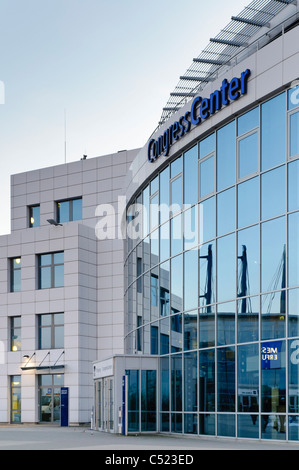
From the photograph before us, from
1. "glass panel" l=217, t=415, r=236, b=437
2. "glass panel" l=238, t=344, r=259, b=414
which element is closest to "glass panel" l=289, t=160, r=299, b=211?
"glass panel" l=238, t=344, r=259, b=414

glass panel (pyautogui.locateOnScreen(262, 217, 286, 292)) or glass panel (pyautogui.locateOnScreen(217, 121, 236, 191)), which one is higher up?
glass panel (pyautogui.locateOnScreen(217, 121, 236, 191))

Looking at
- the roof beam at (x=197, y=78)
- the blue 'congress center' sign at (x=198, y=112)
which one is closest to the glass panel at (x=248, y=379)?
the blue 'congress center' sign at (x=198, y=112)

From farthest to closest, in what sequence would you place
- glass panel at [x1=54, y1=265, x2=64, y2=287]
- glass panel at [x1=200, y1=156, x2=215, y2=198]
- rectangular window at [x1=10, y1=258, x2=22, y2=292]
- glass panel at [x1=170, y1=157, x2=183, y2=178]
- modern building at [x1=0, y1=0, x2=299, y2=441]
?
rectangular window at [x1=10, y1=258, x2=22, y2=292] < glass panel at [x1=54, y1=265, x2=64, y2=287] < glass panel at [x1=170, y1=157, x2=183, y2=178] < glass panel at [x1=200, y1=156, x2=215, y2=198] < modern building at [x1=0, y1=0, x2=299, y2=441]

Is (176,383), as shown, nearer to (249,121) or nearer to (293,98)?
(249,121)

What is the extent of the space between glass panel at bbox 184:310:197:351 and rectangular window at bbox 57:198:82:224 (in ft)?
77.3

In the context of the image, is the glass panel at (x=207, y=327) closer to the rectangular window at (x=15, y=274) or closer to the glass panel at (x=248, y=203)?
the glass panel at (x=248, y=203)

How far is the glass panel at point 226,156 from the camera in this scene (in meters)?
23.1

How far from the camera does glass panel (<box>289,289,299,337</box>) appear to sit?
19.9m

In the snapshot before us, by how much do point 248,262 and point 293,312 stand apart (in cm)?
255

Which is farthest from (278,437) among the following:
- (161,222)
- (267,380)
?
(161,222)

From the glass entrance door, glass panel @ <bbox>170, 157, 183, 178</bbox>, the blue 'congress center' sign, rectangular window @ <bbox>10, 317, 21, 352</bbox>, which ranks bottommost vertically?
the glass entrance door

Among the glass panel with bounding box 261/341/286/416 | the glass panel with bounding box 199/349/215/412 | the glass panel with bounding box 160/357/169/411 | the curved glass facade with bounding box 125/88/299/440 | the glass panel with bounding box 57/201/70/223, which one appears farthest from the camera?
the glass panel with bounding box 57/201/70/223

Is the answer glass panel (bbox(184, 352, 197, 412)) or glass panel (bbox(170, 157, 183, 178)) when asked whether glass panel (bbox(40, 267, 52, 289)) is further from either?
glass panel (bbox(184, 352, 197, 412))

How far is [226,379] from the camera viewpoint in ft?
74.7
